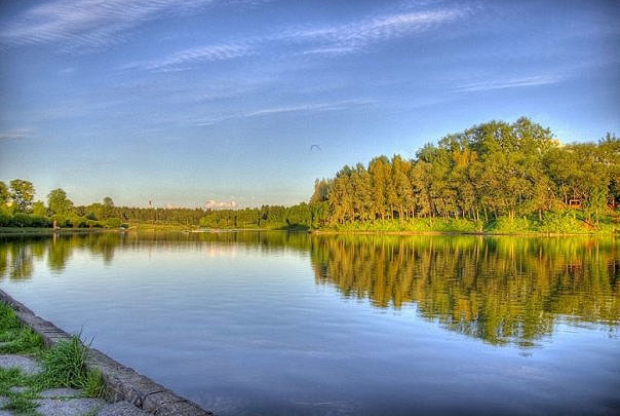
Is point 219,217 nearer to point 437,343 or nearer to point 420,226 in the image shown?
point 420,226

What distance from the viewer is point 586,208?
74250 mm

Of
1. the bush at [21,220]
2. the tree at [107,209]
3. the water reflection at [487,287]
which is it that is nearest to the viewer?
the water reflection at [487,287]

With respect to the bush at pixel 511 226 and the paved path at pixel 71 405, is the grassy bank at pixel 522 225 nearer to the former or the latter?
the bush at pixel 511 226

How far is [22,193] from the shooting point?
10156cm

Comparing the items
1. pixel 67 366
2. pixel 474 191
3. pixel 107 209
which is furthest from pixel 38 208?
pixel 67 366

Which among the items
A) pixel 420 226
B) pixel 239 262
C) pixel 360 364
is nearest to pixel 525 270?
pixel 239 262

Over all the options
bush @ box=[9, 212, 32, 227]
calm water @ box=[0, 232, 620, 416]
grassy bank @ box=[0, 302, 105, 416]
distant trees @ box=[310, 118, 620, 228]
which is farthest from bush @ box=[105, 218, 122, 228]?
grassy bank @ box=[0, 302, 105, 416]

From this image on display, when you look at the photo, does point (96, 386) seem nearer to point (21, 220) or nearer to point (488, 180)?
point (488, 180)

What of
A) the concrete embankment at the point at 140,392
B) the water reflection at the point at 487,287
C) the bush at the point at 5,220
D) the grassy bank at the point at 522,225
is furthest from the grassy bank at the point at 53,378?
the bush at the point at 5,220

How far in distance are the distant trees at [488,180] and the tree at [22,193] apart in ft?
200

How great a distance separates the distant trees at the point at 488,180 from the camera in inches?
2921

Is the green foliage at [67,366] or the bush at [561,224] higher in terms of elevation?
the bush at [561,224]

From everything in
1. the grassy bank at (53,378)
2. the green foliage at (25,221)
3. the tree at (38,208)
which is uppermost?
the tree at (38,208)

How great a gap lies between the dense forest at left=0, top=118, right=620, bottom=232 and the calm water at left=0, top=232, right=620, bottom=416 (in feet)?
184
